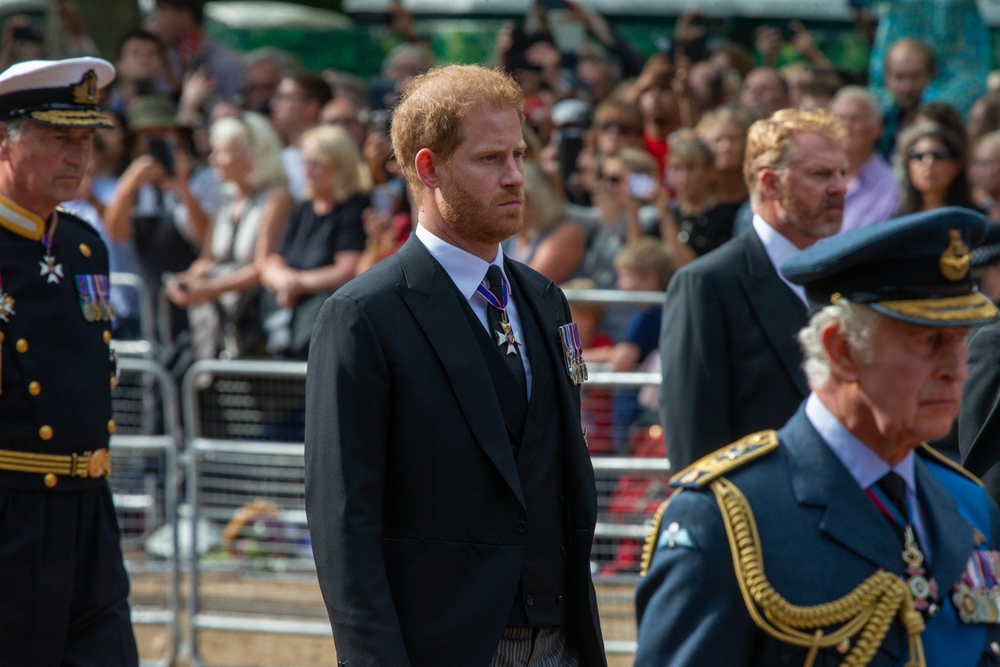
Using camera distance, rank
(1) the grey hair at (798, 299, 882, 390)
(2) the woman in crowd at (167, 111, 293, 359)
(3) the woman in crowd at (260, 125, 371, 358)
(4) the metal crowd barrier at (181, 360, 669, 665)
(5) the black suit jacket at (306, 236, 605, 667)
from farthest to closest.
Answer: (2) the woman in crowd at (167, 111, 293, 359), (3) the woman in crowd at (260, 125, 371, 358), (4) the metal crowd barrier at (181, 360, 669, 665), (5) the black suit jacket at (306, 236, 605, 667), (1) the grey hair at (798, 299, 882, 390)

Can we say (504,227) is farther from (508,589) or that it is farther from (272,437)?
(272,437)

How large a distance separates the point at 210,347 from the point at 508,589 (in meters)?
5.72

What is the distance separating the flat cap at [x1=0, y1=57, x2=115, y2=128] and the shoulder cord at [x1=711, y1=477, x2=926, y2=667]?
290 centimetres

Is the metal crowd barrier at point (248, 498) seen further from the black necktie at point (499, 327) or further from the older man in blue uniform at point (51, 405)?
the black necktie at point (499, 327)

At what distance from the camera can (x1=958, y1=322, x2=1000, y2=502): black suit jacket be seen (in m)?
3.69

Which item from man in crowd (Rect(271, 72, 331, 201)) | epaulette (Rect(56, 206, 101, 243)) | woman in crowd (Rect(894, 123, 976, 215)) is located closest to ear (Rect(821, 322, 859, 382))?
epaulette (Rect(56, 206, 101, 243))

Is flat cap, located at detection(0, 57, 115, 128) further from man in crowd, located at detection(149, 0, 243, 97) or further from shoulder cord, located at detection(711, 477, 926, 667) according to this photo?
man in crowd, located at detection(149, 0, 243, 97)

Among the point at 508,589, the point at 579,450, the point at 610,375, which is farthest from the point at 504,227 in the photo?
the point at 610,375

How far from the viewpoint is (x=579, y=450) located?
3504mm

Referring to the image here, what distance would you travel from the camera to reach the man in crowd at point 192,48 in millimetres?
12133

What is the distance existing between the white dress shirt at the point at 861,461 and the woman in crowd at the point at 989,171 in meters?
4.98

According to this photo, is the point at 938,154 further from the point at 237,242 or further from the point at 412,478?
the point at 412,478

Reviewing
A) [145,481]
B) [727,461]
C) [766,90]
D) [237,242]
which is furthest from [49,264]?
[766,90]

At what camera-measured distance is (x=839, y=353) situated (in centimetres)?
254
